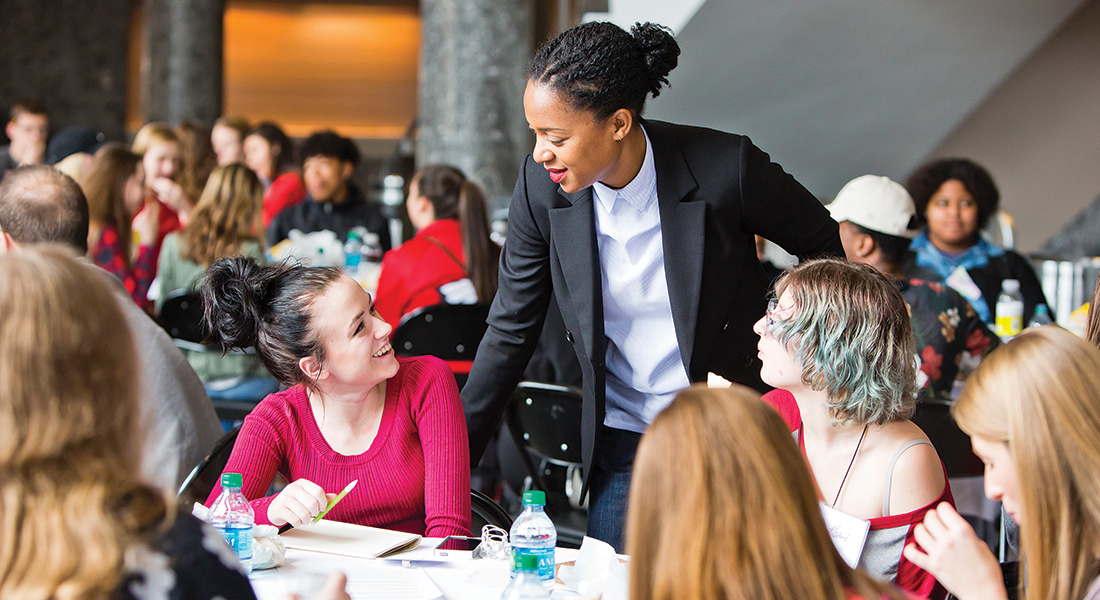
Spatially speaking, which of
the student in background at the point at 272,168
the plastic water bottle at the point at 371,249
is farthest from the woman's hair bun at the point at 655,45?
the student in background at the point at 272,168

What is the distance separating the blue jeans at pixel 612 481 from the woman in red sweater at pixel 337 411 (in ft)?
1.03

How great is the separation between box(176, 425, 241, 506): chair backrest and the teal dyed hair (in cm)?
115

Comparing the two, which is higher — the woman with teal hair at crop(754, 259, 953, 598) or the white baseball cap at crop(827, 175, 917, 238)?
the white baseball cap at crop(827, 175, 917, 238)

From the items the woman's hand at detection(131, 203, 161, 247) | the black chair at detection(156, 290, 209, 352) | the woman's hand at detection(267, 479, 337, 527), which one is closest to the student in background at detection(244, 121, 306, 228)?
the woman's hand at detection(131, 203, 161, 247)

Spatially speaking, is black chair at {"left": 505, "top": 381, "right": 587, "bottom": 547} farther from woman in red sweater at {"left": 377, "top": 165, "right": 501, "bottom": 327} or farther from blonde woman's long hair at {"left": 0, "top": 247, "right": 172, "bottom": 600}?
blonde woman's long hair at {"left": 0, "top": 247, "right": 172, "bottom": 600}

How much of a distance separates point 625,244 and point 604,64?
378 millimetres

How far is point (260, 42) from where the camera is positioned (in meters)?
12.0

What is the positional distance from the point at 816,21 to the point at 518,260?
3664mm

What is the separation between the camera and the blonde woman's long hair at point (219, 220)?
158 inches

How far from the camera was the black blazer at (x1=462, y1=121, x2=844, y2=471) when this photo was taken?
76.8 inches

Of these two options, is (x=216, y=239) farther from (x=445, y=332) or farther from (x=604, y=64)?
(x=604, y=64)

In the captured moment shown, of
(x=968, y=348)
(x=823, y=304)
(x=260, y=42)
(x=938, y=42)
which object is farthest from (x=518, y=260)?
(x=260, y=42)

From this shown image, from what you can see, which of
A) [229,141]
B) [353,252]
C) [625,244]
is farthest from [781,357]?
[229,141]

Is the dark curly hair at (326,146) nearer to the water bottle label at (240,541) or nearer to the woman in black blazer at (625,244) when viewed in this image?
Answer: the woman in black blazer at (625,244)
